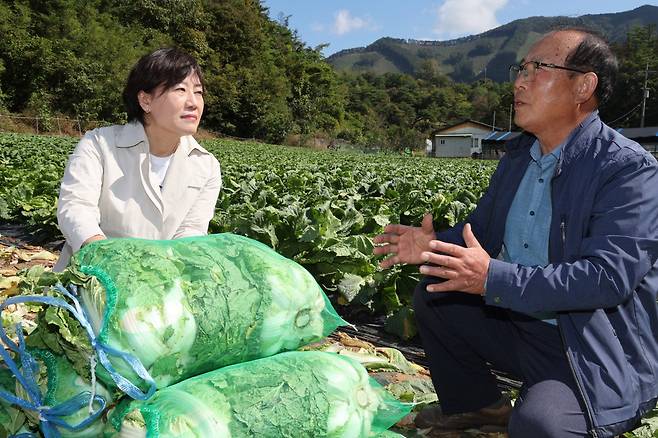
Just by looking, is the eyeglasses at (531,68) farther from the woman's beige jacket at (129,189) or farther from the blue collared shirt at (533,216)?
the woman's beige jacket at (129,189)

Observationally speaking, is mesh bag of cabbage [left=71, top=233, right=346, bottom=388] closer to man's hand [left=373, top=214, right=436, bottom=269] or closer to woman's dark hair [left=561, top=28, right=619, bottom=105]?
man's hand [left=373, top=214, right=436, bottom=269]

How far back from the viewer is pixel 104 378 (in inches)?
58.9

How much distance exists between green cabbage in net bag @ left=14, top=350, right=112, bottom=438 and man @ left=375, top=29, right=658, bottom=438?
0.99 m

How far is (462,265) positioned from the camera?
71.1 inches

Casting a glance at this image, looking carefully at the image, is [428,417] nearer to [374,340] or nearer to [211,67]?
[374,340]

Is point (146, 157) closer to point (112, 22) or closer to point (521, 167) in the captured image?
point (521, 167)

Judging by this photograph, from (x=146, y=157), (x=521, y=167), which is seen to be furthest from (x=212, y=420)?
(x=521, y=167)

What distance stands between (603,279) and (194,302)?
121 centimetres

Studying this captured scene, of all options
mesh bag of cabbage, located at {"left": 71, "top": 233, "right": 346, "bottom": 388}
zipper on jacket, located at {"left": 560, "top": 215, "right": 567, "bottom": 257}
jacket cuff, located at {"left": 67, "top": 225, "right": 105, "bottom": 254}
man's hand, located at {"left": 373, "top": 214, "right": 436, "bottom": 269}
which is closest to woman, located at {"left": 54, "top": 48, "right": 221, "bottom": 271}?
jacket cuff, located at {"left": 67, "top": 225, "right": 105, "bottom": 254}

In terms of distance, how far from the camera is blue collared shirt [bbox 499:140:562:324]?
2.27 m

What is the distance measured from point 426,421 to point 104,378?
148 cm

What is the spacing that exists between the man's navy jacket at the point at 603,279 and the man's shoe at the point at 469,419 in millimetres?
643

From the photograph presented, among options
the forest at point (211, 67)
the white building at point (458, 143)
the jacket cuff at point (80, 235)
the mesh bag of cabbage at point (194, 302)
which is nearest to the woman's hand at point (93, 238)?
the jacket cuff at point (80, 235)

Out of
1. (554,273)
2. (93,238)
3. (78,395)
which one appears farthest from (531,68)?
(78,395)
